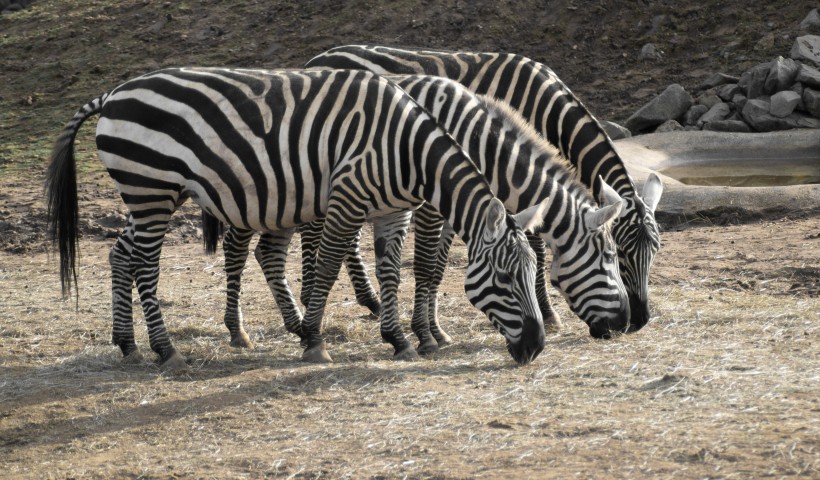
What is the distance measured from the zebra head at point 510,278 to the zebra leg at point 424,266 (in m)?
1.09

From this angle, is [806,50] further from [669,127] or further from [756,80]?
[669,127]

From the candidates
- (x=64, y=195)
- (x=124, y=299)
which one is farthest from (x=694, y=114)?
(x=64, y=195)

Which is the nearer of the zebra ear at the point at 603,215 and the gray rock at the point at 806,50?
the zebra ear at the point at 603,215

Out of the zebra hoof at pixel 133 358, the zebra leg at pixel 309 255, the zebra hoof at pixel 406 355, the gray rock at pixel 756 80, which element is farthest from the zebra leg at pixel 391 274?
the gray rock at pixel 756 80

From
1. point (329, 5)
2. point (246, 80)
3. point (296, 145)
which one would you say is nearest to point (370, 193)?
point (296, 145)

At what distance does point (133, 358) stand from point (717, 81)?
10.8m

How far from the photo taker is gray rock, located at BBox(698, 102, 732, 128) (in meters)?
14.1

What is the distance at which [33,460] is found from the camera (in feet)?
17.4

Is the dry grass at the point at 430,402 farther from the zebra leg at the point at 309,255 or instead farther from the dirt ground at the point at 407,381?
the zebra leg at the point at 309,255

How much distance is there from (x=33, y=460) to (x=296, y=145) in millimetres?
2657

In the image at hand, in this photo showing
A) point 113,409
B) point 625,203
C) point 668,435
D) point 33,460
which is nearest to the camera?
point 668,435

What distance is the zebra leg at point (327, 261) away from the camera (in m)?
6.75

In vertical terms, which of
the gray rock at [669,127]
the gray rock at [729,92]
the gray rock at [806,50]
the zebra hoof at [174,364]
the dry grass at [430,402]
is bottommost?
the zebra hoof at [174,364]

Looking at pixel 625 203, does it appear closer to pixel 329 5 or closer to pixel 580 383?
pixel 580 383
